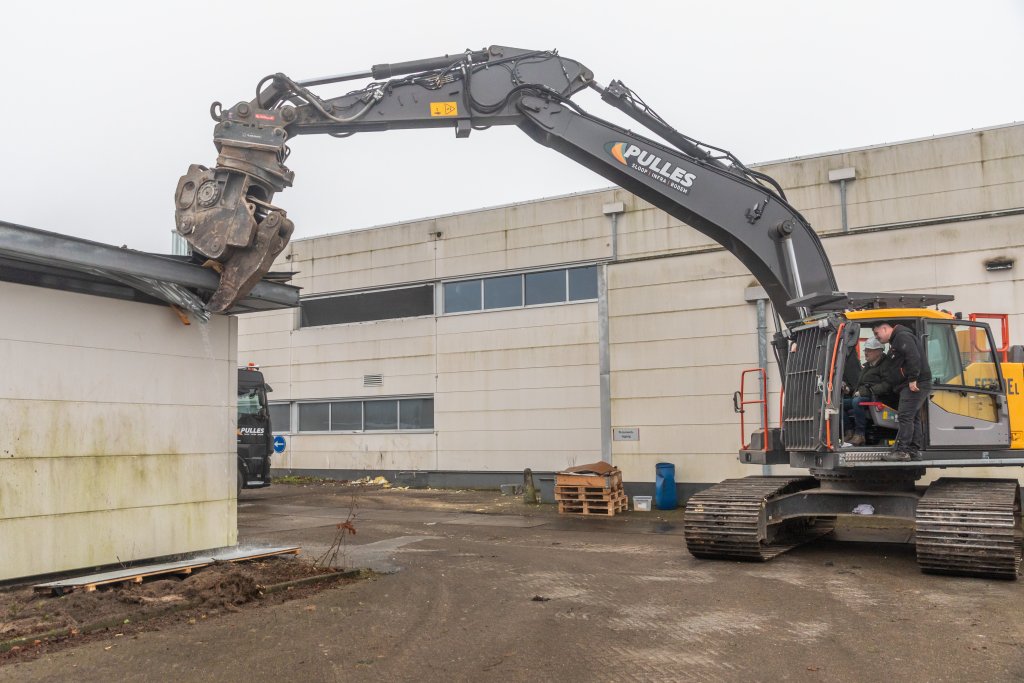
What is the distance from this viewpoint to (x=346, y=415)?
23125mm

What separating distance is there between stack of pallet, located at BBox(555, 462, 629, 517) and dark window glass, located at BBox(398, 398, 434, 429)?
6122 millimetres

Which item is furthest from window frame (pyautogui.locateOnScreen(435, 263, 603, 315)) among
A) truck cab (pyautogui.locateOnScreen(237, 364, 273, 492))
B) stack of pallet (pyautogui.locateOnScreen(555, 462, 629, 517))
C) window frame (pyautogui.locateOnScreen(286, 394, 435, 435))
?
truck cab (pyautogui.locateOnScreen(237, 364, 273, 492))

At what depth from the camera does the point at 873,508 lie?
33.7ft

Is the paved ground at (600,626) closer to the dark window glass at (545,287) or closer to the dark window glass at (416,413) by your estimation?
the dark window glass at (545,287)

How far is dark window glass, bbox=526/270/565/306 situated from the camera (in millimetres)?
19594

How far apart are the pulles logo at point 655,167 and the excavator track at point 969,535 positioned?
492 cm

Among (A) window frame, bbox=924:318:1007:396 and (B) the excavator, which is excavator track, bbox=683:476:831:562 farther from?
(A) window frame, bbox=924:318:1007:396

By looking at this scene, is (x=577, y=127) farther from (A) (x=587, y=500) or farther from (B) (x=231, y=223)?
(A) (x=587, y=500)

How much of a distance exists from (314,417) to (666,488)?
1124cm

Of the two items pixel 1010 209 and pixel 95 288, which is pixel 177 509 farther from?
pixel 1010 209

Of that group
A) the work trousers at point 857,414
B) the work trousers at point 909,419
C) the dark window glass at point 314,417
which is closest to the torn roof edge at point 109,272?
the work trousers at point 857,414

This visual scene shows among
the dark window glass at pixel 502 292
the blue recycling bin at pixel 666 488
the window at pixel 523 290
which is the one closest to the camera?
the blue recycling bin at pixel 666 488

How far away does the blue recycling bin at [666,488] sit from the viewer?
16.7 m

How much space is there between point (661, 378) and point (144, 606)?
1214cm
